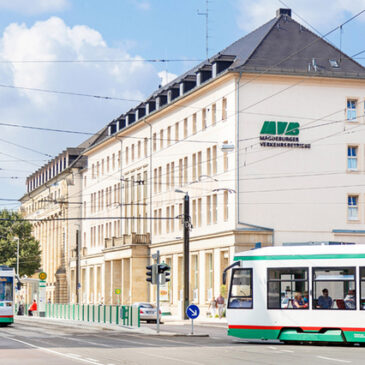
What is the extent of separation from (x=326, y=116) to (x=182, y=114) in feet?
44.8

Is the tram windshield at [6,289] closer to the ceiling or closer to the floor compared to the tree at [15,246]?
closer to the floor

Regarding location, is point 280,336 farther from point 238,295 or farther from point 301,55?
point 301,55

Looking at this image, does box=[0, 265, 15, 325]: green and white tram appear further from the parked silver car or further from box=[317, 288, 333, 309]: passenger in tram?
box=[317, 288, 333, 309]: passenger in tram

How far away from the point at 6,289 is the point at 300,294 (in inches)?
900

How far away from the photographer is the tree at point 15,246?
356 ft

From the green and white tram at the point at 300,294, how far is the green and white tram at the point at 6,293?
67.0 feet

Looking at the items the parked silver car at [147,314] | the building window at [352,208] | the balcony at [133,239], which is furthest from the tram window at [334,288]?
the balcony at [133,239]

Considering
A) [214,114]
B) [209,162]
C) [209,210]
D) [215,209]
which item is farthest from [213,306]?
[214,114]

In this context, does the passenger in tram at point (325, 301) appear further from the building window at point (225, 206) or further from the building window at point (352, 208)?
the building window at point (352, 208)

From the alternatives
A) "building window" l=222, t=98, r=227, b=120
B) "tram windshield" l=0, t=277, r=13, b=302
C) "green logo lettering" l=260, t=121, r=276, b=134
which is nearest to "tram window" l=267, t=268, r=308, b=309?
"tram windshield" l=0, t=277, r=13, b=302

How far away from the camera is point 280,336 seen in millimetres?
29406

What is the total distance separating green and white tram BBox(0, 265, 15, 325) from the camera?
160 feet

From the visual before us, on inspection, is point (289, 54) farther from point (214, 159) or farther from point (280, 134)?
point (214, 159)

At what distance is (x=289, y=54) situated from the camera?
64688 millimetres
